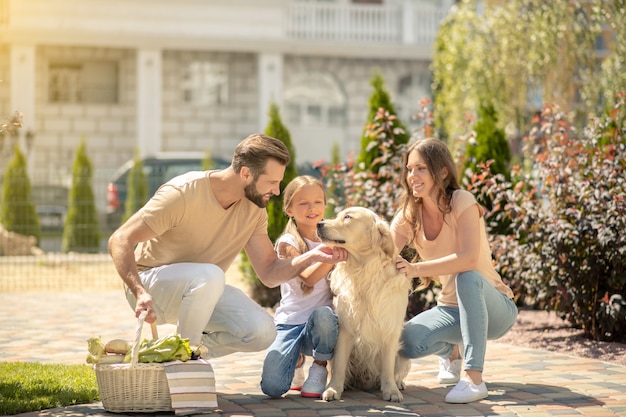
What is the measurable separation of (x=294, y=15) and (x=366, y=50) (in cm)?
241

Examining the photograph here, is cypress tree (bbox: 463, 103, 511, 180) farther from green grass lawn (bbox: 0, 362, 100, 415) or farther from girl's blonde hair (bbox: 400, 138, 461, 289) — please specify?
green grass lawn (bbox: 0, 362, 100, 415)

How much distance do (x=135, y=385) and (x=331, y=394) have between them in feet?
3.81

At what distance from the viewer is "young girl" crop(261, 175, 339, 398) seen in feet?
17.7

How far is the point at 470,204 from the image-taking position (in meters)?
5.54

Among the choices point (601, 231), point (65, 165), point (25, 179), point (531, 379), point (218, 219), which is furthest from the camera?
point (65, 165)

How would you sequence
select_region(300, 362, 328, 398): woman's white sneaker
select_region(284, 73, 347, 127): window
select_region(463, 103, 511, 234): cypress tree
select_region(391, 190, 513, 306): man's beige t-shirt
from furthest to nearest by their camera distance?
select_region(284, 73, 347, 127): window, select_region(463, 103, 511, 234): cypress tree, select_region(391, 190, 513, 306): man's beige t-shirt, select_region(300, 362, 328, 398): woman's white sneaker

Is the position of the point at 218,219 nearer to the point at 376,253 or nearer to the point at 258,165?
the point at 258,165

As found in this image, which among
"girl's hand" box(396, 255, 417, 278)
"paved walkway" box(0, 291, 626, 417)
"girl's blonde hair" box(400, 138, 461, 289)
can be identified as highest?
"girl's blonde hair" box(400, 138, 461, 289)

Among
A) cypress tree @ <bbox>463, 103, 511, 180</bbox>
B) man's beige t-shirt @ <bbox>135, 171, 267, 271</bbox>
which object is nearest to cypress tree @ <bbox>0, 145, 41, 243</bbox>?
cypress tree @ <bbox>463, 103, 511, 180</bbox>

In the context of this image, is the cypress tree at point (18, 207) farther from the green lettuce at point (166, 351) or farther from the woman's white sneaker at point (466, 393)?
the woman's white sneaker at point (466, 393)

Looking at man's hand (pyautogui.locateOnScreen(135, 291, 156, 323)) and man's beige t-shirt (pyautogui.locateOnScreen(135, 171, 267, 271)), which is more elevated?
man's beige t-shirt (pyautogui.locateOnScreen(135, 171, 267, 271))

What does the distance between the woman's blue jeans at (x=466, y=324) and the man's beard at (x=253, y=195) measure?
3.85 ft

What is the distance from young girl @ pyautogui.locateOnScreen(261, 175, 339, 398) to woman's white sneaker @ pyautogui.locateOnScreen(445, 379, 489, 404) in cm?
74

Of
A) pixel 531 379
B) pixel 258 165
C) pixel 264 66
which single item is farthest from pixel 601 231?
pixel 264 66
